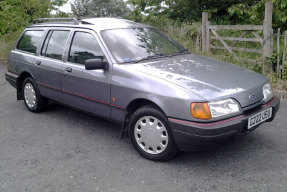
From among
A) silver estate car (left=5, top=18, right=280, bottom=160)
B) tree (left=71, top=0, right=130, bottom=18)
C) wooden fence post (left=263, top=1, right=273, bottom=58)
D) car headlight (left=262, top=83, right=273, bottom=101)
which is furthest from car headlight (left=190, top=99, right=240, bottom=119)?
tree (left=71, top=0, right=130, bottom=18)

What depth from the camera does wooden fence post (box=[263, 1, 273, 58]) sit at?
746 cm

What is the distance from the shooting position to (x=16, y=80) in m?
6.16

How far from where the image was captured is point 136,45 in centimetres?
457

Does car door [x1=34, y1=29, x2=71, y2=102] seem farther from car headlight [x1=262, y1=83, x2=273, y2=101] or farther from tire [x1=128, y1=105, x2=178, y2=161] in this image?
car headlight [x1=262, y1=83, x2=273, y2=101]

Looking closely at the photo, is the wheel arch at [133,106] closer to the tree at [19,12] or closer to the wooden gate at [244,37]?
the wooden gate at [244,37]

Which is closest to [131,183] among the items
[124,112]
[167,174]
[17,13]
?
[167,174]

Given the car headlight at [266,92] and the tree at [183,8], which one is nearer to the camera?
the car headlight at [266,92]

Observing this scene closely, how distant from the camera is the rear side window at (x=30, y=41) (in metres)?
5.76

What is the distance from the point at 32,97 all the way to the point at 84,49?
6.26 ft

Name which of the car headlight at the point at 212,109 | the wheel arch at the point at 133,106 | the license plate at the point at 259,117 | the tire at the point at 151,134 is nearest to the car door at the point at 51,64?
the wheel arch at the point at 133,106

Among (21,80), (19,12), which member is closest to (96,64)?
(21,80)

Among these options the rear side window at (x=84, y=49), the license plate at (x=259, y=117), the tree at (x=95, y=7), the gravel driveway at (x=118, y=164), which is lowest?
the gravel driveway at (x=118, y=164)

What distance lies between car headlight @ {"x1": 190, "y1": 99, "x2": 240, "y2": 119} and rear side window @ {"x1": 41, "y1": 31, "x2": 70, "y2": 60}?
261 centimetres

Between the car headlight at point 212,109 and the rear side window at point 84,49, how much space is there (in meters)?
1.63
